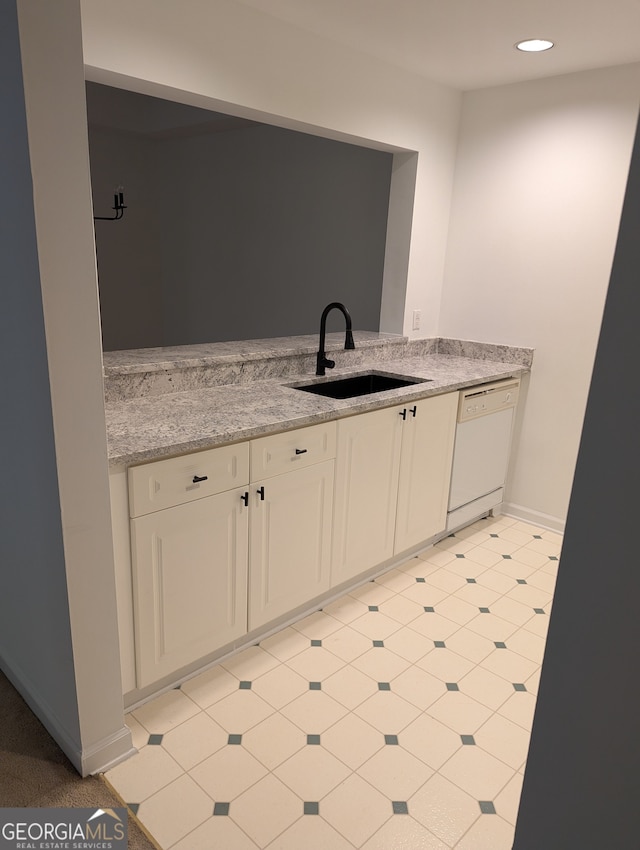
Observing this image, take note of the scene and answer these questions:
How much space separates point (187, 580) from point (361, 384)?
160 cm

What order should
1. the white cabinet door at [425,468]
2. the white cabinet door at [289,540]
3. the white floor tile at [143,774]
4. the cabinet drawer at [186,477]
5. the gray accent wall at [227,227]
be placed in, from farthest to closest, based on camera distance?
the gray accent wall at [227,227] → the white cabinet door at [425,468] → the white cabinet door at [289,540] → the cabinet drawer at [186,477] → the white floor tile at [143,774]

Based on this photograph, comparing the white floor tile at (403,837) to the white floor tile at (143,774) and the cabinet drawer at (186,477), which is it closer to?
the white floor tile at (143,774)

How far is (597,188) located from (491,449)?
1455 mm

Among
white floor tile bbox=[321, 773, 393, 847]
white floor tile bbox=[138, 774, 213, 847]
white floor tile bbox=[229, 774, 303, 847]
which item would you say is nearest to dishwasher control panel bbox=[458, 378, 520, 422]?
white floor tile bbox=[321, 773, 393, 847]

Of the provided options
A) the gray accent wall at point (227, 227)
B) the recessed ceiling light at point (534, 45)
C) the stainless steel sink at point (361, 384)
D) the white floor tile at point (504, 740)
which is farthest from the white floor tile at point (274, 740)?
the gray accent wall at point (227, 227)

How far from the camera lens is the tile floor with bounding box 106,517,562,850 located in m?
1.67

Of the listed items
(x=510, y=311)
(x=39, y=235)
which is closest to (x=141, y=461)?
(x=39, y=235)

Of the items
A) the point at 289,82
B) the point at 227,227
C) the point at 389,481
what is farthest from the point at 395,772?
the point at 227,227

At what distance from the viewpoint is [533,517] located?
144 inches

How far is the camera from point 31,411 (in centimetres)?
158

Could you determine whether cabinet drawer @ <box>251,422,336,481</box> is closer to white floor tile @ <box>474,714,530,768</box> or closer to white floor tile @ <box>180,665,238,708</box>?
white floor tile @ <box>180,665,238,708</box>

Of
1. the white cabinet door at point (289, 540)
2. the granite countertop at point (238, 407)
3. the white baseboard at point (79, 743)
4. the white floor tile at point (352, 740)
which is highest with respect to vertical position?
the granite countertop at point (238, 407)

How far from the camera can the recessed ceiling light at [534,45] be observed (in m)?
2.62

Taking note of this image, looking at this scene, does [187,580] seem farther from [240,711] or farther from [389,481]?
[389,481]
